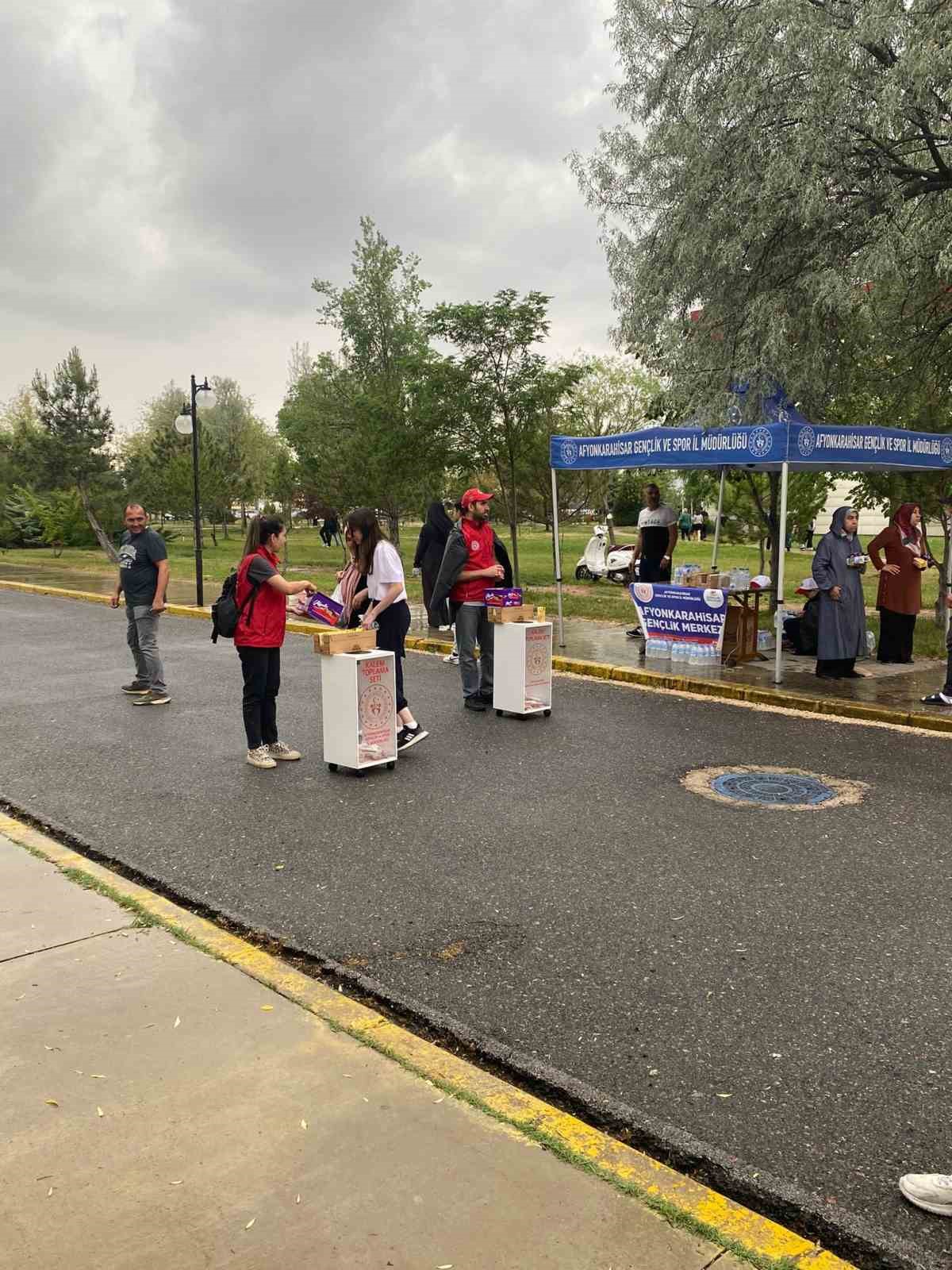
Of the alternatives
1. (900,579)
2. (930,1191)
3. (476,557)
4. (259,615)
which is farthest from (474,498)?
(930,1191)

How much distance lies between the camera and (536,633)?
8.66 meters

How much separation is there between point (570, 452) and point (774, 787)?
6.54m

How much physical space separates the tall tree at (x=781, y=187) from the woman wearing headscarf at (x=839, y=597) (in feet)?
6.26

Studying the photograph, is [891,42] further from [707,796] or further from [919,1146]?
[919,1146]

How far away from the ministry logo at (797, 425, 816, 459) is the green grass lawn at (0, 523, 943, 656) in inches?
145

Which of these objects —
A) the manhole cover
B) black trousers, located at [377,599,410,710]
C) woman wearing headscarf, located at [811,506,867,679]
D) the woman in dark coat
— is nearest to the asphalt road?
the manhole cover

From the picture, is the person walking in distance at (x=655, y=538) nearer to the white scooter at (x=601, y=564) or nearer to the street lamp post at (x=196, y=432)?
the street lamp post at (x=196, y=432)

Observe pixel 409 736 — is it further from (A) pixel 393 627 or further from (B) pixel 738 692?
(B) pixel 738 692

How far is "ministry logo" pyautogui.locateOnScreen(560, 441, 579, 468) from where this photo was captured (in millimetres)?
12273

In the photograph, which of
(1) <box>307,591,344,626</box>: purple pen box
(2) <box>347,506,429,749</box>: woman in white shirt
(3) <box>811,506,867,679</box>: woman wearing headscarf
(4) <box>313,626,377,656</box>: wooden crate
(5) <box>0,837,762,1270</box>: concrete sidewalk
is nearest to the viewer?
(5) <box>0,837,762,1270</box>: concrete sidewalk

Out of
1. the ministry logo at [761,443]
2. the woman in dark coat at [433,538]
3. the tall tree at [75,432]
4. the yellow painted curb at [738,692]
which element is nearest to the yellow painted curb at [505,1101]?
the yellow painted curb at [738,692]

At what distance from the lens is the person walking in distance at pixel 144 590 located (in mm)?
9227

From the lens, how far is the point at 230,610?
697 cm

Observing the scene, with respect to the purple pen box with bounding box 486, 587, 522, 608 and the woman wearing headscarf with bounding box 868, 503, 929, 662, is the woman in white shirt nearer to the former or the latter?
the purple pen box with bounding box 486, 587, 522, 608
